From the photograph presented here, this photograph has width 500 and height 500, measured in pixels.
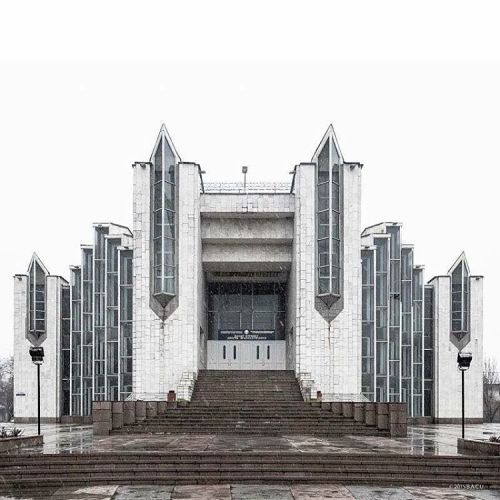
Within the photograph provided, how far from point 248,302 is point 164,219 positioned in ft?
31.6

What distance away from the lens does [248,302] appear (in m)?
41.2

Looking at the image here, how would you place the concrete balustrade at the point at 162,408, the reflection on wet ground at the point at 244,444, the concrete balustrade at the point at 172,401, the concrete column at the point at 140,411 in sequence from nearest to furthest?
the reflection on wet ground at the point at 244,444, the concrete column at the point at 140,411, the concrete balustrade at the point at 162,408, the concrete balustrade at the point at 172,401

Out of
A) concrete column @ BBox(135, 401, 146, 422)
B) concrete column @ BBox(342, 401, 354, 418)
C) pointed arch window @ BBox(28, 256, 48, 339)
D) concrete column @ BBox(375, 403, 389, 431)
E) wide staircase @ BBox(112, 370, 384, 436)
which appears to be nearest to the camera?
concrete column @ BBox(375, 403, 389, 431)

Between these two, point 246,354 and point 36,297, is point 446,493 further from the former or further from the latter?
point 36,297

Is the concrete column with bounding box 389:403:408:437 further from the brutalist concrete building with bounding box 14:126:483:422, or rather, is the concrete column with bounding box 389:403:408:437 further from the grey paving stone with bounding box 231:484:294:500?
the grey paving stone with bounding box 231:484:294:500

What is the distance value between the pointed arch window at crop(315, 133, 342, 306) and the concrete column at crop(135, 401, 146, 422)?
11.4m

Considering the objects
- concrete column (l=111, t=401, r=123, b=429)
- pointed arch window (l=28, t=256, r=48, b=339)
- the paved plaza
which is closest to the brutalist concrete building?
pointed arch window (l=28, t=256, r=48, b=339)

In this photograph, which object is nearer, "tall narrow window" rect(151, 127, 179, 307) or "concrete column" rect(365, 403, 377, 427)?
"concrete column" rect(365, 403, 377, 427)

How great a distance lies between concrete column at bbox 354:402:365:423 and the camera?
24.4m

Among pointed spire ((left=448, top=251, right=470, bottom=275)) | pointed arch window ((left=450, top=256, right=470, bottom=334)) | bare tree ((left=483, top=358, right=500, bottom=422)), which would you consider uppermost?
pointed spire ((left=448, top=251, right=470, bottom=275))

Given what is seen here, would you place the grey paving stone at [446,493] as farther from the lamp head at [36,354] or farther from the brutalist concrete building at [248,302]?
the brutalist concrete building at [248,302]

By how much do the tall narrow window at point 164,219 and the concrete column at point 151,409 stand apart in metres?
8.08

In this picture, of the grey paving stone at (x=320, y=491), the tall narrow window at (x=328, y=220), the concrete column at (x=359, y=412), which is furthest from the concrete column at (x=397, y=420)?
the tall narrow window at (x=328, y=220)

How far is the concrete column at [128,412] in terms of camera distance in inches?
957
